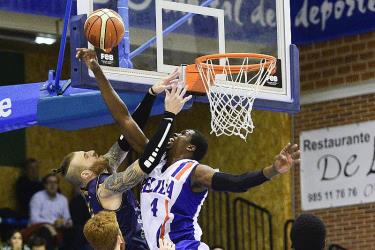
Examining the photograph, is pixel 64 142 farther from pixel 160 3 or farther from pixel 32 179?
pixel 160 3

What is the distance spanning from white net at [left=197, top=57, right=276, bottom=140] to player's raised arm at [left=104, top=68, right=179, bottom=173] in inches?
30.0

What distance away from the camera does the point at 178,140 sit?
948 centimetres

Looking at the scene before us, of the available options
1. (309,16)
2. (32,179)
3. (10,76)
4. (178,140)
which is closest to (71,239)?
(32,179)

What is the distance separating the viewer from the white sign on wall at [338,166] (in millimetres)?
17297

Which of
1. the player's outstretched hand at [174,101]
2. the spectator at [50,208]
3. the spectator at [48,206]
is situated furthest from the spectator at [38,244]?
the player's outstretched hand at [174,101]

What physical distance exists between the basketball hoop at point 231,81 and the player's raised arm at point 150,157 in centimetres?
113

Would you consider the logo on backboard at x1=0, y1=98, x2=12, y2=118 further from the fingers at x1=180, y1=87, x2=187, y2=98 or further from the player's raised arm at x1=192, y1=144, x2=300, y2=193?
the player's raised arm at x1=192, y1=144, x2=300, y2=193

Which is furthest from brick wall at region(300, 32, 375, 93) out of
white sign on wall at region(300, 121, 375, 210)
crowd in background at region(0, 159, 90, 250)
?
crowd in background at region(0, 159, 90, 250)

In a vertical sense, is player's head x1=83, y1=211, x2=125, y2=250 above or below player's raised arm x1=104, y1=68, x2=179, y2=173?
below

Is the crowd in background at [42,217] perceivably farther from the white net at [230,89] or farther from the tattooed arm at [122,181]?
the tattooed arm at [122,181]

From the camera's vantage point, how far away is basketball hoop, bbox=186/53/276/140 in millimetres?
10391

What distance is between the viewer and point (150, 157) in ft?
29.1

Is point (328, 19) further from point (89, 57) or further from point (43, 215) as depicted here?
point (89, 57)

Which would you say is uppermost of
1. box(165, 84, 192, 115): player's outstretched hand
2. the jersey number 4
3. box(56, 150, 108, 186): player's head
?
box(165, 84, 192, 115): player's outstretched hand
